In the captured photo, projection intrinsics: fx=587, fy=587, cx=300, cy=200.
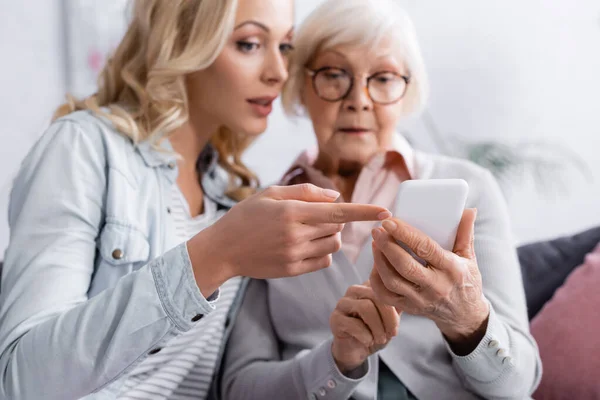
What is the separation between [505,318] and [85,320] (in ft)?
2.40

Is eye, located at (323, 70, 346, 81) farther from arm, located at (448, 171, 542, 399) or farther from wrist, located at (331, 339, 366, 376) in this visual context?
wrist, located at (331, 339, 366, 376)

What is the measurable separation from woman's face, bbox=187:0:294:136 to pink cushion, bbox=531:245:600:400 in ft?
2.53

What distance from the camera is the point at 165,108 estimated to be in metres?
1.21

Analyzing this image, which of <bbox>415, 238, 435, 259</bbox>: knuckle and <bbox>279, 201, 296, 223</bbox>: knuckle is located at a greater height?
<bbox>279, 201, 296, 223</bbox>: knuckle

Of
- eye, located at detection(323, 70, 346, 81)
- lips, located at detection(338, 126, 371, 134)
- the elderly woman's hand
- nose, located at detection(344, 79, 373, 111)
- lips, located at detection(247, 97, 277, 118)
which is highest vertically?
eye, located at detection(323, 70, 346, 81)

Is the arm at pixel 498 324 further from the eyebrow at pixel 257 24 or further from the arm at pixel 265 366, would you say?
the eyebrow at pixel 257 24

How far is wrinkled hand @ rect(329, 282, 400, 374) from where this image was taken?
0.99m

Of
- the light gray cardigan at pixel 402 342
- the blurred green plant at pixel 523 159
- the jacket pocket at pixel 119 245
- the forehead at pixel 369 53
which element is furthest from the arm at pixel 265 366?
the blurred green plant at pixel 523 159

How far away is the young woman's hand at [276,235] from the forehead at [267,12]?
0.50m

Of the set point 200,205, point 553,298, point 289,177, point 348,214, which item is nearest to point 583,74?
point 553,298

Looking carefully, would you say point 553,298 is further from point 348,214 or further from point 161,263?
point 161,263

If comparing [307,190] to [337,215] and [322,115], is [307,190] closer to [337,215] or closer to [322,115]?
[337,215]

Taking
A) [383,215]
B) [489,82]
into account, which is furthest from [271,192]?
[489,82]

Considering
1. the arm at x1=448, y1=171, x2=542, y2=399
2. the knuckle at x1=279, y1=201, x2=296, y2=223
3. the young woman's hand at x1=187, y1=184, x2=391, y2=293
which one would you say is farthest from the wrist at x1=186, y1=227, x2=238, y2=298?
the arm at x1=448, y1=171, x2=542, y2=399
